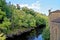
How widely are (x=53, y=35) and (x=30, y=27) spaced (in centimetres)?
1416

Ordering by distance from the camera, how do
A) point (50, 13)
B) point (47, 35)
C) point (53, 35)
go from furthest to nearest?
point (50, 13) < point (47, 35) < point (53, 35)

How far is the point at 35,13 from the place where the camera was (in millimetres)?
30562

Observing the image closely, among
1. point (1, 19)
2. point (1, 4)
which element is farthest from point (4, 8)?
point (1, 19)

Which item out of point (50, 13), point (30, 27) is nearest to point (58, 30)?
point (50, 13)

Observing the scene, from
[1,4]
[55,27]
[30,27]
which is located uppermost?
[1,4]

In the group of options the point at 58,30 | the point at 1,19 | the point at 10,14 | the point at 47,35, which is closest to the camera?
the point at 58,30

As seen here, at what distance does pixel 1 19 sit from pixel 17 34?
2220 millimetres

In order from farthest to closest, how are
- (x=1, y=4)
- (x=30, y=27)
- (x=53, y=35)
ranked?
(x=30, y=27) < (x=1, y=4) < (x=53, y=35)

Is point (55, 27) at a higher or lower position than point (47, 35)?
higher

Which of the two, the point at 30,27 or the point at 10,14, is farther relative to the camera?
the point at 30,27

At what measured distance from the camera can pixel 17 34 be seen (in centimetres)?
1867

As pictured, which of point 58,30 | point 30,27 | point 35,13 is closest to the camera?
point 58,30

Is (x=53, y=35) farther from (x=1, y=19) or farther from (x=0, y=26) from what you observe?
(x=1, y=19)

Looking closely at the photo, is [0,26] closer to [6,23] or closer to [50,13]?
[6,23]
